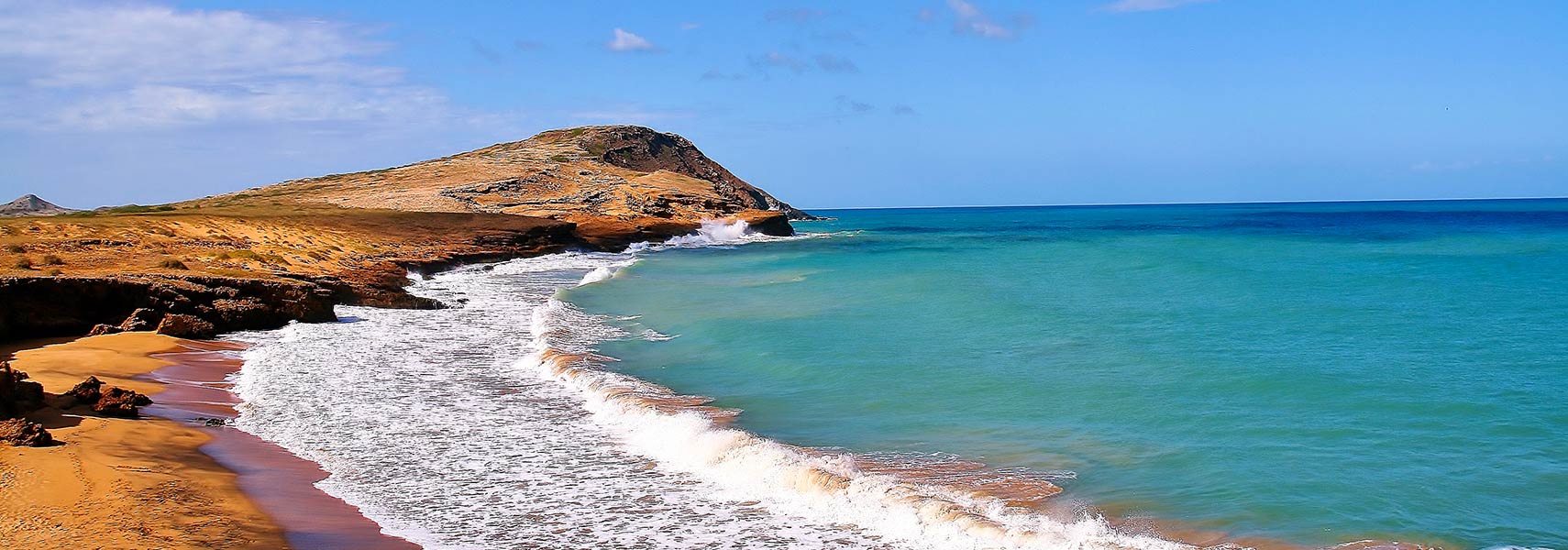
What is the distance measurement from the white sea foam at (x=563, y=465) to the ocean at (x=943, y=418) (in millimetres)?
40

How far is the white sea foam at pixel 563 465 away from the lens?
865 cm

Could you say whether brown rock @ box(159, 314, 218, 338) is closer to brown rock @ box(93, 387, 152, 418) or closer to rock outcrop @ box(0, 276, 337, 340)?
rock outcrop @ box(0, 276, 337, 340)

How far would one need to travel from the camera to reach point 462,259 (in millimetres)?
40875

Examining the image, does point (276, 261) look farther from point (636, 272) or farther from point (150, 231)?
point (636, 272)

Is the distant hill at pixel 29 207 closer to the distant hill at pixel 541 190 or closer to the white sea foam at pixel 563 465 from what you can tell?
the distant hill at pixel 541 190

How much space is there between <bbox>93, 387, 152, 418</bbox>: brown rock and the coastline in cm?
16

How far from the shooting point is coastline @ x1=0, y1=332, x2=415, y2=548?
7836 mm

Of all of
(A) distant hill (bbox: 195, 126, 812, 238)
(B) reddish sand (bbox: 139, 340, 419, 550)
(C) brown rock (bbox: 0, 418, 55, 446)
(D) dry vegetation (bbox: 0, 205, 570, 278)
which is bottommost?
(B) reddish sand (bbox: 139, 340, 419, 550)

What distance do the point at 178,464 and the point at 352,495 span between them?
180 centimetres

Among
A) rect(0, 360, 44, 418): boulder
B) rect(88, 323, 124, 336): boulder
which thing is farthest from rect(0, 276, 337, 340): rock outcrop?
rect(0, 360, 44, 418): boulder

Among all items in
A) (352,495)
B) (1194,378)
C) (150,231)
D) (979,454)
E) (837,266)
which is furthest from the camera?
(837,266)

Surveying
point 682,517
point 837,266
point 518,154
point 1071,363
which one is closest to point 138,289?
point 682,517

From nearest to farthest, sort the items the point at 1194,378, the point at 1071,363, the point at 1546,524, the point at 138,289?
the point at 1546,524 → the point at 1194,378 → the point at 1071,363 → the point at 138,289

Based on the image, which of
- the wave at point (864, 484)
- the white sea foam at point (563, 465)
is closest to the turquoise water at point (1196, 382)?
the wave at point (864, 484)
